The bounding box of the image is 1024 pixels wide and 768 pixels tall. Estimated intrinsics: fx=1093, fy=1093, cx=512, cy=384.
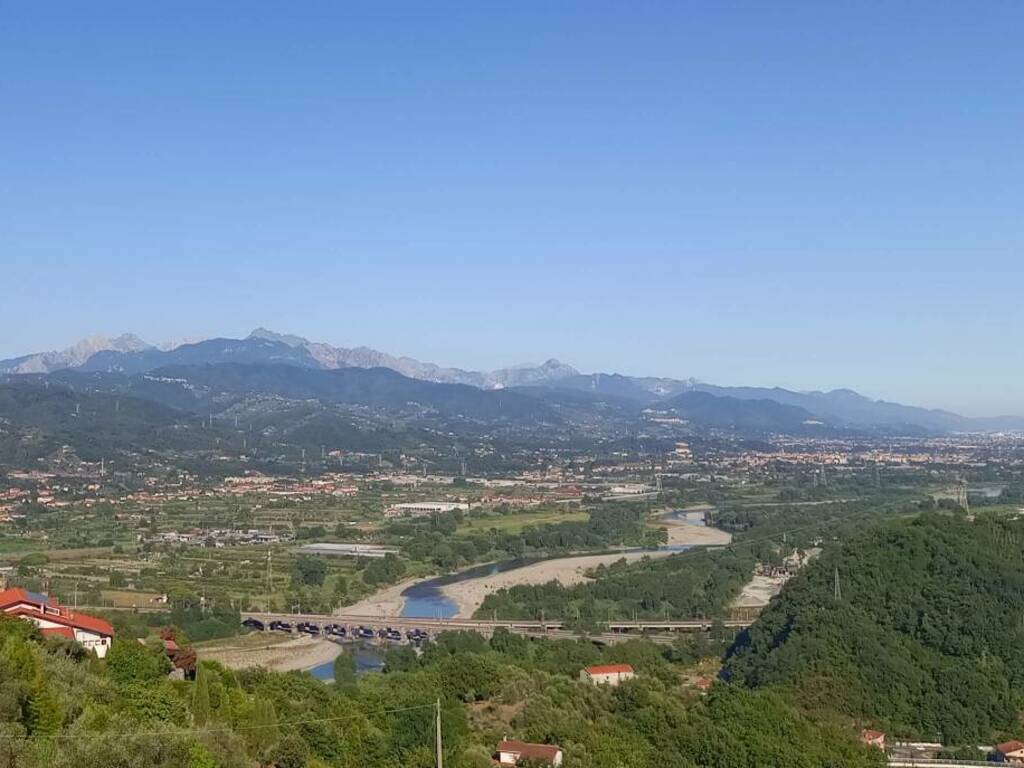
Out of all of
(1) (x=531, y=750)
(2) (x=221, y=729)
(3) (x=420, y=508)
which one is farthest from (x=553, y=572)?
(2) (x=221, y=729)

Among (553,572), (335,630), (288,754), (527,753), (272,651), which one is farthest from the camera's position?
(553,572)

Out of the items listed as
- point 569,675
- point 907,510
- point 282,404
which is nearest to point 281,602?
point 569,675

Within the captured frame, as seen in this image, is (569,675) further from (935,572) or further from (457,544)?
(457,544)

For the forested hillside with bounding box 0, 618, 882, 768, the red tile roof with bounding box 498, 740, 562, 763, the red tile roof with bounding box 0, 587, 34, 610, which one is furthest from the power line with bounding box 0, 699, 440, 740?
the red tile roof with bounding box 0, 587, 34, 610

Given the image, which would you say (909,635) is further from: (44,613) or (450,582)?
(450,582)

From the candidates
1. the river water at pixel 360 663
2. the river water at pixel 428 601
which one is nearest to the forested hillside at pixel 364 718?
the river water at pixel 360 663

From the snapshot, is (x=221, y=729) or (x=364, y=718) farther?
(x=364, y=718)
